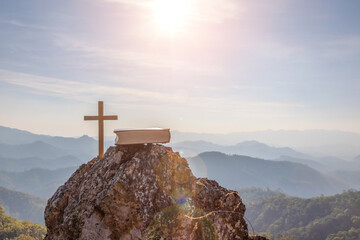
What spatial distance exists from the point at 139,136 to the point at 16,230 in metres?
117

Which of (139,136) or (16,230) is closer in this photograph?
(139,136)

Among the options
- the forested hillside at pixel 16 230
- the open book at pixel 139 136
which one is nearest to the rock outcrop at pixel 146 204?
the open book at pixel 139 136

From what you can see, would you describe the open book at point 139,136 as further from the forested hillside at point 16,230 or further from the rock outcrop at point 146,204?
the forested hillside at point 16,230

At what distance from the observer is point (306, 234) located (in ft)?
611

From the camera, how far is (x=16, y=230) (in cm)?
10331

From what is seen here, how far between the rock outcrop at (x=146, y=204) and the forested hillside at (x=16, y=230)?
104 metres

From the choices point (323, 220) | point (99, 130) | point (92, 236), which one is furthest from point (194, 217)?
point (323, 220)

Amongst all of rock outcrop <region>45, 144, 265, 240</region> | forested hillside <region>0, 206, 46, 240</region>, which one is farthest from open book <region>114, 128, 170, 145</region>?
forested hillside <region>0, 206, 46, 240</region>

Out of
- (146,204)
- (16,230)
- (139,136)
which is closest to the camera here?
(146,204)

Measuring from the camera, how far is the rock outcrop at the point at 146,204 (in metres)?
7.33

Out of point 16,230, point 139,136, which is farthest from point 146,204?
point 16,230

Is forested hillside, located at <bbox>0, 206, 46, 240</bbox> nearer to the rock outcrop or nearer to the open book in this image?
the rock outcrop

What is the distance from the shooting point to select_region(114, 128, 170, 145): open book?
7934 mm

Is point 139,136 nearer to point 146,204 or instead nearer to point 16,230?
point 146,204
